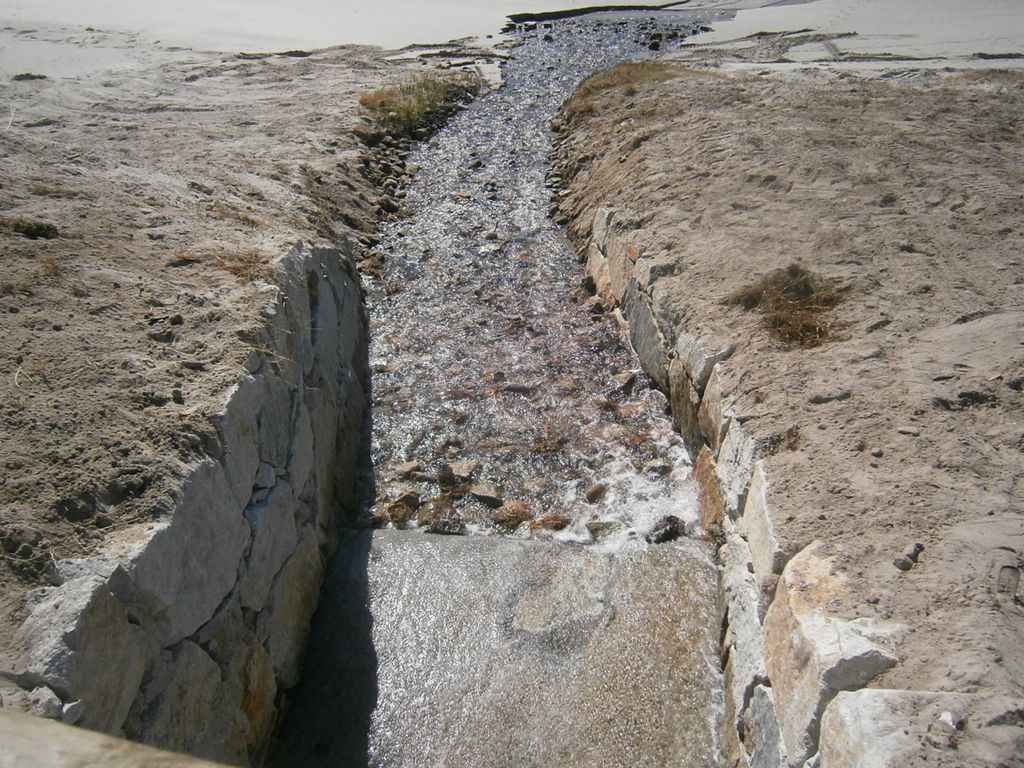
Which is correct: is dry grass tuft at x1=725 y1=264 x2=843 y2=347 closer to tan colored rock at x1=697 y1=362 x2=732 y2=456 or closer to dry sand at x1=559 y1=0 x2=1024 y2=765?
dry sand at x1=559 y1=0 x2=1024 y2=765

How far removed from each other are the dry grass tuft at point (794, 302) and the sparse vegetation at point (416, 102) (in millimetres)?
8212

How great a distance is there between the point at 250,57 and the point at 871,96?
A: 12.0 metres

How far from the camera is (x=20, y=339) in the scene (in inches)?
159

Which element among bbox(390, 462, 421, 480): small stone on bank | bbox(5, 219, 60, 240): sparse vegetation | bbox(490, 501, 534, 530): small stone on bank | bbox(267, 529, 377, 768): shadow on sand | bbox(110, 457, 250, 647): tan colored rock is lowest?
bbox(267, 529, 377, 768): shadow on sand

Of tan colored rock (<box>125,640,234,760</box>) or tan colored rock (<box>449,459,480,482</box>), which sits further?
tan colored rock (<box>449,459,480,482</box>)

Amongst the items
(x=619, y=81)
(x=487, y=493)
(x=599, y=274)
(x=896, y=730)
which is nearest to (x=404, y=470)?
(x=487, y=493)

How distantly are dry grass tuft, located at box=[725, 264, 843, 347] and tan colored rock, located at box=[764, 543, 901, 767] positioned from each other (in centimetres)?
197

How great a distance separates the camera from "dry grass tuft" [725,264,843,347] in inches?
206

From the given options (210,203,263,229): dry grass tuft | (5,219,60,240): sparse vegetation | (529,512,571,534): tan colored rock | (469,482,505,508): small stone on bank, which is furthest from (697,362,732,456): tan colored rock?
(5,219,60,240): sparse vegetation

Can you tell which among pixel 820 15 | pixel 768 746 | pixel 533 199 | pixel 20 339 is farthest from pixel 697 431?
pixel 820 15

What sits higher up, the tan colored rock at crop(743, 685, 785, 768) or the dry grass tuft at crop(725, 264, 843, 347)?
the dry grass tuft at crop(725, 264, 843, 347)

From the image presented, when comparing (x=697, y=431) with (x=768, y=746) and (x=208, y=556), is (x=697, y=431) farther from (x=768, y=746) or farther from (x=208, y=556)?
(x=208, y=556)

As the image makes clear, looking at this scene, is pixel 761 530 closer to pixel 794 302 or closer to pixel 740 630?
pixel 740 630

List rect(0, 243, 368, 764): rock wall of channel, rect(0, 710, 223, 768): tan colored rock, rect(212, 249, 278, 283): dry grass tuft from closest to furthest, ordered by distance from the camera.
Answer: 1. rect(0, 710, 223, 768): tan colored rock
2. rect(0, 243, 368, 764): rock wall of channel
3. rect(212, 249, 278, 283): dry grass tuft
